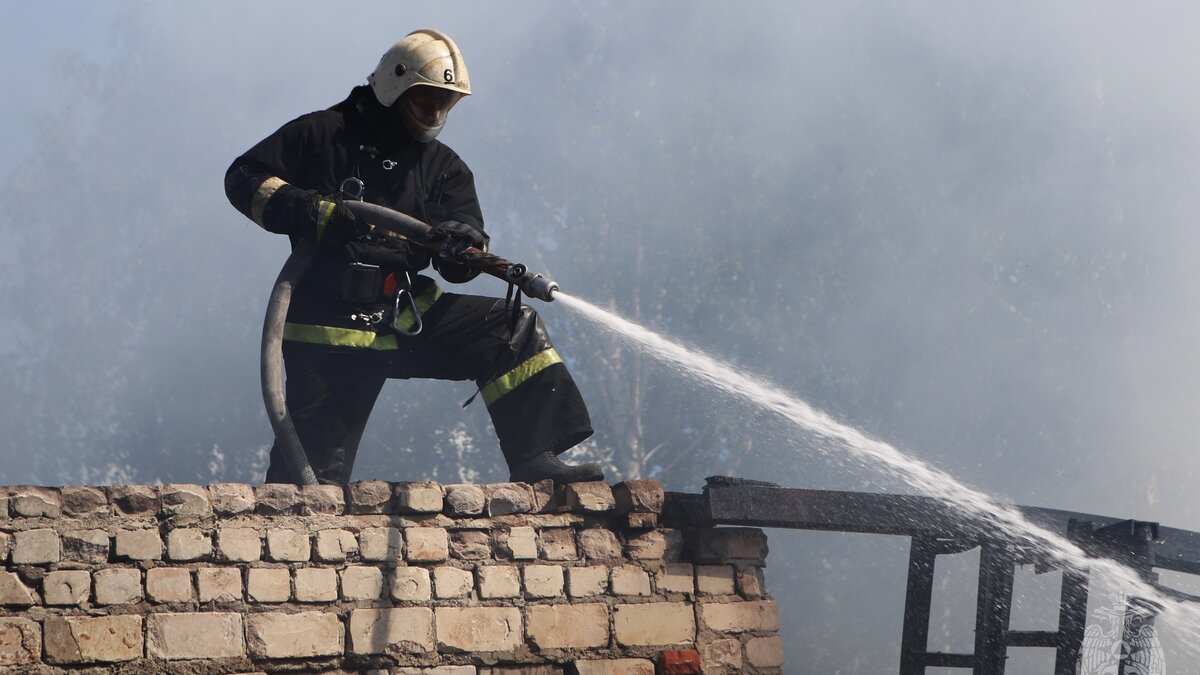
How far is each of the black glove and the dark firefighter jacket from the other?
0.23 ft

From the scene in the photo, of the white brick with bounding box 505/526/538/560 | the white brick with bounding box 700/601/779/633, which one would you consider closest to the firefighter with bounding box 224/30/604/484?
the white brick with bounding box 505/526/538/560

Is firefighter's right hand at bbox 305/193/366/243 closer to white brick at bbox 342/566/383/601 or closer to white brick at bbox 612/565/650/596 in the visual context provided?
white brick at bbox 342/566/383/601

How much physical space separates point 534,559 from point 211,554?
4.26 ft

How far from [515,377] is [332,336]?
80 cm

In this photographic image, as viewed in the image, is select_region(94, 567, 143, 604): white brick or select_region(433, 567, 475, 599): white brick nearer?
select_region(94, 567, 143, 604): white brick

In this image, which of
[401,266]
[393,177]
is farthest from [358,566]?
[393,177]

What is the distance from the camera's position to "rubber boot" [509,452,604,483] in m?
5.79

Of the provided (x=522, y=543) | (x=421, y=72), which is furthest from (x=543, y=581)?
(x=421, y=72)

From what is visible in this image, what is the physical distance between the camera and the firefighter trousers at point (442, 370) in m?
5.82

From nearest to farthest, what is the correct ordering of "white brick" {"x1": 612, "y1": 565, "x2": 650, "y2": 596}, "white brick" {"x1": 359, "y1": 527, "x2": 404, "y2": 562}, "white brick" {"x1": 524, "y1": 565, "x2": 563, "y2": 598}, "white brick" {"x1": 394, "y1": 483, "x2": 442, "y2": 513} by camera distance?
"white brick" {"x1": 359, "y1": 527, "x2": 404, "y2": 562}, "white brick" {"x1": 394, "y1": 483, "x2": 442, "y2": 513}, "white brick" {"x1": 524, "y1": 565, "x2": 563, "y2": 598}, "white brick" {"x1": 612, "y1": 565, "x2": 650, "y2": 596}

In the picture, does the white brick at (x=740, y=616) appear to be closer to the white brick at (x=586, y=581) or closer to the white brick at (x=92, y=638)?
the white brick at (x=586, y=581)

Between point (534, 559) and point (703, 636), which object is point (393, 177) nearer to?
point (534, 559)

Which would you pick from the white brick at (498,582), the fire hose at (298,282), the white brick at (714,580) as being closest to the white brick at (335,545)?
the fire hose at (298,282)

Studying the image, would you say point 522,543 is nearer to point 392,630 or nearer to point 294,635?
point 392,630
